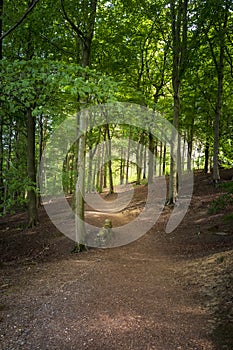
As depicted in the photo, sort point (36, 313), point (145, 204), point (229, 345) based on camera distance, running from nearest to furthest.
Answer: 1. point (229, 345)
2. point (36, 313)
3. point (145, 204)

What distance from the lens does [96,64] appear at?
16.2 meters

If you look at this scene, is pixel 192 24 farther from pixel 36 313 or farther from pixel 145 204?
pixel 36 313

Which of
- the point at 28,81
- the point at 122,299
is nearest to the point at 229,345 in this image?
the point at 122,299

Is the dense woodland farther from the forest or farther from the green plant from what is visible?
the green plant

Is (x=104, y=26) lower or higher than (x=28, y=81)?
higher

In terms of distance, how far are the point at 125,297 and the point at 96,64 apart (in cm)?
1394

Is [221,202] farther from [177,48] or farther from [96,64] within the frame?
[96,64]

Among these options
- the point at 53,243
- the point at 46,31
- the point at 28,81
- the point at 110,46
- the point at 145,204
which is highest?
the point at 110,46

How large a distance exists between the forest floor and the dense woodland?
94.5 inches

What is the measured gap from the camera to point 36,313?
523 cm

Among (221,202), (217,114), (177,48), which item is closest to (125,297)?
(221,202)

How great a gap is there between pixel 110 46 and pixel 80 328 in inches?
578

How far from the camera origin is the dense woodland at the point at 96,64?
16.7 ft

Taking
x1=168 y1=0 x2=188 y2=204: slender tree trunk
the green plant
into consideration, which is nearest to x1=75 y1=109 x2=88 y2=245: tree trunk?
the green plant
